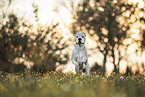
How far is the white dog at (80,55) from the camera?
1039cm

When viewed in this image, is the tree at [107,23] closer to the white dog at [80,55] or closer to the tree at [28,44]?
the tree at [28,44]

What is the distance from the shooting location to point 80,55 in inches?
418

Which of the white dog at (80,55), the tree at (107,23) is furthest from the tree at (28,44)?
the white dog at (80,55)

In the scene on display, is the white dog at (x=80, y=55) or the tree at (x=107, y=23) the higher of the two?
the tree at (x=107, y=23)

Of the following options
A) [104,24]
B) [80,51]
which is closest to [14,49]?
[104,24]

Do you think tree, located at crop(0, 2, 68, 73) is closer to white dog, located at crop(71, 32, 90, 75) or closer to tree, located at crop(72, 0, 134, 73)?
tree, located at crop(72, 0, 134, 73)

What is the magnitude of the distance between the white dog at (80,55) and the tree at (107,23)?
30.7 feet

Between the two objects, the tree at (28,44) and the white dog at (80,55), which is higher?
the tree at (28,44)

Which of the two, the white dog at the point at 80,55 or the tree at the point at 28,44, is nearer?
the white dog at the point at 80,55

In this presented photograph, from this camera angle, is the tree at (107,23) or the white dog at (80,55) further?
the tree at (107,23)

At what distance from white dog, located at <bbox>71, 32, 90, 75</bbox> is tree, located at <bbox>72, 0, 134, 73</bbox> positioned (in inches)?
368

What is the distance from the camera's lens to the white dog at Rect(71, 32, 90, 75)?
10391 millimetres

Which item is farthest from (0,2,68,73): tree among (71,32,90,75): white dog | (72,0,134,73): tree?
(71,32,90,75): white dog

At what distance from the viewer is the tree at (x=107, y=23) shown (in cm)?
2003
